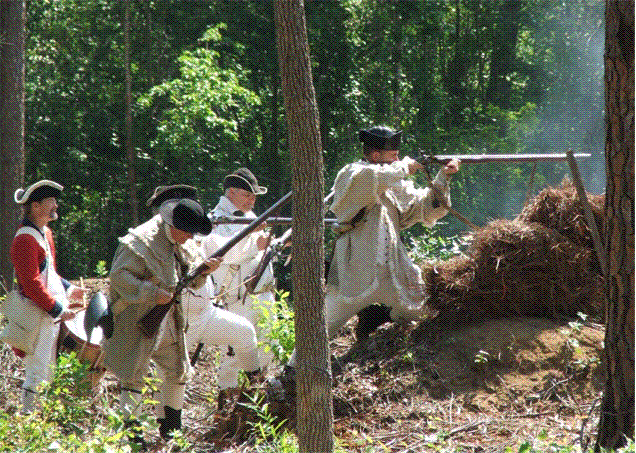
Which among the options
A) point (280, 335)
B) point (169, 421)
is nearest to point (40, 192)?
point (169, 421)

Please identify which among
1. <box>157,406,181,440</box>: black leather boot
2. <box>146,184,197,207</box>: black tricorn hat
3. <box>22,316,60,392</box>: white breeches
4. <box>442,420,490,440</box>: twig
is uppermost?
<box>146,184,197,207</box>: black tricorn hat

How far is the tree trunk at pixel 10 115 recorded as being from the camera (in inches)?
449

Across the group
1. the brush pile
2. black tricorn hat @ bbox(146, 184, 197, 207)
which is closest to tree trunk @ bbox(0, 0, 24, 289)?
black tricorn hat @ bbox(146, 184, 197, 207)

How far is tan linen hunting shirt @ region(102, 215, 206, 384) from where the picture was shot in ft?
20.6

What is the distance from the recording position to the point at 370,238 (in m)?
7.09

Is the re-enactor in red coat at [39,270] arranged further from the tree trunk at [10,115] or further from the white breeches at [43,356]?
the tree trunk at [10,115]

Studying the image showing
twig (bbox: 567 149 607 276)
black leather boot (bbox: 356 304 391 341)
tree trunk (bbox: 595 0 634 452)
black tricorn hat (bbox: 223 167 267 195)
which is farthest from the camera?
black tricorn hat (bbox: 223 167 267 195)

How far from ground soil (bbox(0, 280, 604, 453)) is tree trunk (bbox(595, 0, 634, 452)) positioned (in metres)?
1.26

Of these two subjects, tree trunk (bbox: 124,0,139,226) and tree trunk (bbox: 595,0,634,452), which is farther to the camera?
tree trunk (bbox: 124,0,139,226)

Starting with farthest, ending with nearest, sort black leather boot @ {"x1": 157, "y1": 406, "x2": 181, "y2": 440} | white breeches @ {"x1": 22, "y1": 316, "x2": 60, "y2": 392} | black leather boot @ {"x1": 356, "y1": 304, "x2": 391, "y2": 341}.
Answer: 1. black leather boot @ {"x1": 356, "y1": 304, "x2": 391, "y2": 341}
2. white breeches @ {"x1": 22, "y1": 316, "x2": 60, "y2": 392}
3. black leather boot @ {"x1": 157, "y1": 406, "x2": 181, "y2": 440}

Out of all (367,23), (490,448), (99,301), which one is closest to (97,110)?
(367,23)

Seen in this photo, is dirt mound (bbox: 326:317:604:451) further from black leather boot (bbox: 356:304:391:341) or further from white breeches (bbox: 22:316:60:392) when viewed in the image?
white breeches (bbox: 22:316:60:392)

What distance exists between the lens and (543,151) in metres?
16.8

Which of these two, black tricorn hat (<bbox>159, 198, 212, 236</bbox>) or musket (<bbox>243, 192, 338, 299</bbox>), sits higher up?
black tricorn hat (<bbox>159, 198, 212, 236</bbox>)
